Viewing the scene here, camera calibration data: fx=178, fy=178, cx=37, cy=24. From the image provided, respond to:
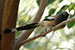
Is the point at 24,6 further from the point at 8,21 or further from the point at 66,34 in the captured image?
the point at 8,21

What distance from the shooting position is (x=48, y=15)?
1.56 metres

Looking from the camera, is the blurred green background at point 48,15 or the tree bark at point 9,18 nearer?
the tree bark at point 9,18

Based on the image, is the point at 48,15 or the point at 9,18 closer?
the point at 9,18

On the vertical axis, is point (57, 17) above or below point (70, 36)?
above

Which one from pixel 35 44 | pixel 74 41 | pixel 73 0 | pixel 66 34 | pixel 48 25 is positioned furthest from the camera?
pixel 66 34

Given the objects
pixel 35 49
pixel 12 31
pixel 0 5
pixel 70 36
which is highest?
pixel 0 5

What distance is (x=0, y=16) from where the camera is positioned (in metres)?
1.18

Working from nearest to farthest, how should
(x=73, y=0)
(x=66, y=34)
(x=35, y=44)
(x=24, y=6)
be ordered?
(x=73, y=0), (x=35, y=44), (x=24, y=6), (x=66, y=34)

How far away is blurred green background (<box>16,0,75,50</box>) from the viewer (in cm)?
154

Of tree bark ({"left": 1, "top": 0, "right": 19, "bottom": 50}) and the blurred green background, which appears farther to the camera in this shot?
the blurred green background

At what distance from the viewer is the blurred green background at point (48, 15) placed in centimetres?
154

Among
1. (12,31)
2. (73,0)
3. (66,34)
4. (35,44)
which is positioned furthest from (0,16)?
(66,34)

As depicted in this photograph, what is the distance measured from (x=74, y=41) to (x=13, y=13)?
222 centimetres

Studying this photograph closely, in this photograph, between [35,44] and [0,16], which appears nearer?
[0,16]
